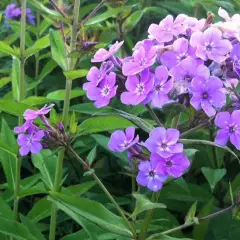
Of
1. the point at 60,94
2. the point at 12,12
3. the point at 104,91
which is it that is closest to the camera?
the point at 104,91

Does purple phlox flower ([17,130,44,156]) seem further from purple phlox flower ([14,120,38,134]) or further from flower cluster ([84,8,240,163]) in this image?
flower cluster ([84,8,240,163])

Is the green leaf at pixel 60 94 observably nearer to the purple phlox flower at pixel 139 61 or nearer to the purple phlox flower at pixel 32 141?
the purple phlox flower at pixel 32 141

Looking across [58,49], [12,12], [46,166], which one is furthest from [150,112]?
[12,12]

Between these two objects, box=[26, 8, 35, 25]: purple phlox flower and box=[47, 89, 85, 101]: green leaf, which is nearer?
box=[47, 89, 85, 101]: green leaf

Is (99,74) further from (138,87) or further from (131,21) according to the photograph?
(131,21)

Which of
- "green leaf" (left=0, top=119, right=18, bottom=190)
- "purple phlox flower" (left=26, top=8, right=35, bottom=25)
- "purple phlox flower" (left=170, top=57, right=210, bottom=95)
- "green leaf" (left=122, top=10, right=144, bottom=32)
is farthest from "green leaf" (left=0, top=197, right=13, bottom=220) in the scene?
"purple phlox flower" (left=26, top=8, right=35, bottom=25)

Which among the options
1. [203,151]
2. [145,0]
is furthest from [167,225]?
[145,0]

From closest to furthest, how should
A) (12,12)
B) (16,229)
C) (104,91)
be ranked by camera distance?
(104,91), (16,229), (12,12)
